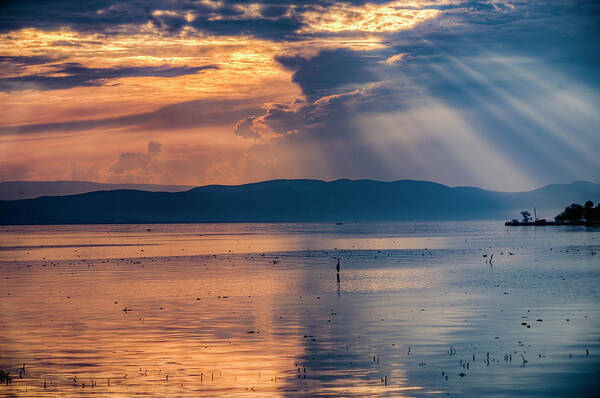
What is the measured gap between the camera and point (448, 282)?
216 ft

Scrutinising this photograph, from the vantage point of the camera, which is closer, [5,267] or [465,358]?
[465,358]

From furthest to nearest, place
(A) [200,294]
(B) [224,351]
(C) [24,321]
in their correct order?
(A) [200,294] < (C) [24,321] < (B) [224,351]

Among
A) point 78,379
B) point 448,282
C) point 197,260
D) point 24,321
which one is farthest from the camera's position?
point 197,260

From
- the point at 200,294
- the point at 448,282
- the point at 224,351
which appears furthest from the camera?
the point at 448,282

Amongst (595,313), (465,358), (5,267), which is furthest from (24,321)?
(5,267)

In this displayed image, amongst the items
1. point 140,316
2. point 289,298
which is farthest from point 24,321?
point 289,298

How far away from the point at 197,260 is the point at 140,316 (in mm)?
59609

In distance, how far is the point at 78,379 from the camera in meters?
26.5

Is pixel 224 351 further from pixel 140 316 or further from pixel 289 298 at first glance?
pixel 289 298

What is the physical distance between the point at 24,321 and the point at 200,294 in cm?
1731

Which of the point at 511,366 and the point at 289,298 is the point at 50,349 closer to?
the point at 511,366

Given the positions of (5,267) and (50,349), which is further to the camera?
(5,267)

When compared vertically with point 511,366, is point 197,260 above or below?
below

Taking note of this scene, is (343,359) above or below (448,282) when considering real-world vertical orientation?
above
